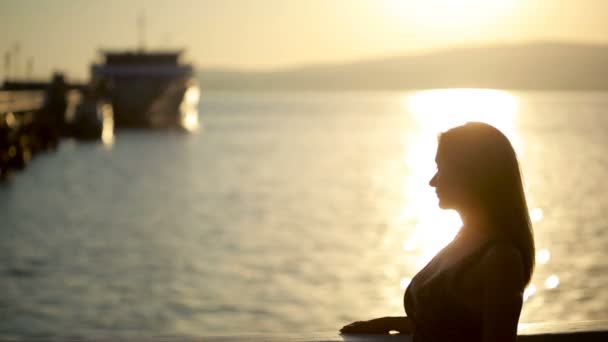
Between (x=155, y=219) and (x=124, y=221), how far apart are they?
45.8 inches

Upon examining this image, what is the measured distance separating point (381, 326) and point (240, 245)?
65.9ft

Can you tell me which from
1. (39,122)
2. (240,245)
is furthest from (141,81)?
(240,245)

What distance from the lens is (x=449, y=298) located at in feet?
8.16

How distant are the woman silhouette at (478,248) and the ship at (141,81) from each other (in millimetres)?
90285

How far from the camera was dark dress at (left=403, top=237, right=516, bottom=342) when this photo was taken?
2.42 meters

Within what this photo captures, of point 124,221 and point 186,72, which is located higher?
point 186,72

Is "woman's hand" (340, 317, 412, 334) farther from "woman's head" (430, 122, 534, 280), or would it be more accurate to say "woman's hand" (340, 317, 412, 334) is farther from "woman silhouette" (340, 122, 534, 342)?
"woman's head" (430, 122, 534, 280)

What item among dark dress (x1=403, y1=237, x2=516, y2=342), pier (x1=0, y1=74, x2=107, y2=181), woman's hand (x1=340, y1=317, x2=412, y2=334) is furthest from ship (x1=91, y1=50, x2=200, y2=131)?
dark dress (x1=403, y1=237, x2=516, y2=342)

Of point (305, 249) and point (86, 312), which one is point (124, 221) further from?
point (86, 312)

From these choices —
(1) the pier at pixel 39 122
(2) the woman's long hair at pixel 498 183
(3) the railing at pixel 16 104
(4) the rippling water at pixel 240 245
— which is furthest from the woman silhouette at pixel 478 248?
(3) the railing at pixel 16 104

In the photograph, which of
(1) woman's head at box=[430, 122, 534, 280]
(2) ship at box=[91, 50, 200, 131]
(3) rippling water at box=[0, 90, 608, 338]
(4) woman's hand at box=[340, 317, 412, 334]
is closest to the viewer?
(1) woman's head at box=[430, 122, 534, 280]

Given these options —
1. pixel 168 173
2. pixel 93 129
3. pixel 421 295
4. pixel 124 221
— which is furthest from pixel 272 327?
pixel 93 129

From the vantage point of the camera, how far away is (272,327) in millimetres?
14359

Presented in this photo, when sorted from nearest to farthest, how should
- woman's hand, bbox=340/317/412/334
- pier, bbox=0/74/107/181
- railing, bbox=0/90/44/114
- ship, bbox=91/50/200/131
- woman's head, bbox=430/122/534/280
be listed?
1. woman's head, bbox=430/122/534/280
2. woman's hand, bbox=340/317/412/334
3. pier, bbox=0/74/107/181
4. railing, bbox=0/90/44/114
5. ship, bbox=91/50/200/131
